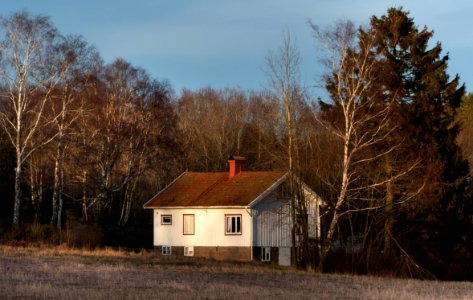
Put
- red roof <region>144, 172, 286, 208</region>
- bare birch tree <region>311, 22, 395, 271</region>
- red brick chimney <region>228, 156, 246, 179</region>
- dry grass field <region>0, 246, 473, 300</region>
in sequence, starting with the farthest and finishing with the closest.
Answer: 1. red brick chimney <region>228, 156, 246, 179</region>
2. red roof <region>144, 172, 286, 208</region>
3. bare birch tree <region>311, 22, 395, 271</region>
4. dry grass field <region>0, 246, 473, 300</region>

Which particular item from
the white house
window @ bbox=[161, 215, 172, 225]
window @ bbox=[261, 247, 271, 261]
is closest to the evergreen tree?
the white house

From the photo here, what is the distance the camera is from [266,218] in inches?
2064

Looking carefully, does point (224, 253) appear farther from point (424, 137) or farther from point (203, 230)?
point (424, 137)

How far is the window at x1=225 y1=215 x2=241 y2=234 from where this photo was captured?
52344 millimetres

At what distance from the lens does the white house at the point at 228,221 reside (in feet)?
170

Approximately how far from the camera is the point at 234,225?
52.5 metres

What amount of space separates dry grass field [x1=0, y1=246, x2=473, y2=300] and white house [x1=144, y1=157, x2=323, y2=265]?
17.1 m

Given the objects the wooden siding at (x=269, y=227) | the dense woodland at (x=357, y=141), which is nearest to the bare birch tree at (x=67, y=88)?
the dense woodland at (x=357, y=141)

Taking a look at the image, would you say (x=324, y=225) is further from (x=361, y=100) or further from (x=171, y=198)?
(x=171, y=198)

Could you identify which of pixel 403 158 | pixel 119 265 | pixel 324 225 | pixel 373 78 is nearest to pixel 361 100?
pixel 373 78

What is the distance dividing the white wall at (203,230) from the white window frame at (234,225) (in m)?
0.20

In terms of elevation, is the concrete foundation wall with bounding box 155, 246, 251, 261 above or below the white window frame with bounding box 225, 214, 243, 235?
below

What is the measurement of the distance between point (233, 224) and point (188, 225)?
372cm

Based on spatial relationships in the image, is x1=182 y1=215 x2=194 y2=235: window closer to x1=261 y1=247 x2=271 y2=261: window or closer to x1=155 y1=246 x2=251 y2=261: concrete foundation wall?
x1=155 y1=246 x2=251 y2=261: concrete foundation wall
